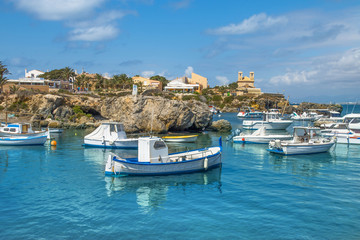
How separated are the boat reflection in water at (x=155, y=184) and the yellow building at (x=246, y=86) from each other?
459 feet

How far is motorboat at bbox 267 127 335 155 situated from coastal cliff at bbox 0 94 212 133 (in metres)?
16.6

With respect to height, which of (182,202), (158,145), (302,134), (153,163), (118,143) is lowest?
(182,202)

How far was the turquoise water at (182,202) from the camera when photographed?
14.0 meters

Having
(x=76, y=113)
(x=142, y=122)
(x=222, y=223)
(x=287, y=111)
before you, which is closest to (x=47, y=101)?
(x=76, y=113)

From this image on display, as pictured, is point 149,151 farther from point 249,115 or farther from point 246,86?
point 246,86

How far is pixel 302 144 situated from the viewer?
3306 centimetres

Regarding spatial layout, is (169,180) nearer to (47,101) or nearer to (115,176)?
(115,176)

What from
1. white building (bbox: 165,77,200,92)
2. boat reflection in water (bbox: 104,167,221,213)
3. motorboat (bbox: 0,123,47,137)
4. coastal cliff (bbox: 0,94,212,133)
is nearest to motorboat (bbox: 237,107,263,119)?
white building (bbox: 165,77,200,92)

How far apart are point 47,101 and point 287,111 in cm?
9987

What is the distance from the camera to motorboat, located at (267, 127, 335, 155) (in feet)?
108

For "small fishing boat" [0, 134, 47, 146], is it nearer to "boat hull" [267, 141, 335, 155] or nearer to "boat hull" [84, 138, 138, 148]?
"boat hull" [84, 138, 138, 148]

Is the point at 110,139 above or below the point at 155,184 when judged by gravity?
above

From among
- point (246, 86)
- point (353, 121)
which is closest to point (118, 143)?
point (353, 121)

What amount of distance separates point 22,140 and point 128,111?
18652 millimetres
